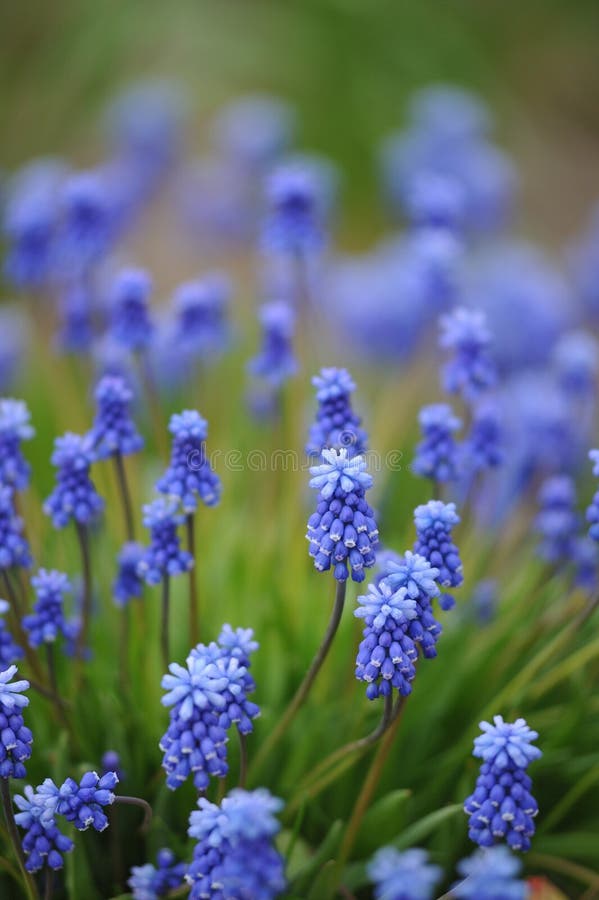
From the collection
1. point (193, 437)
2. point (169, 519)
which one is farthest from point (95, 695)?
point (193, 437)

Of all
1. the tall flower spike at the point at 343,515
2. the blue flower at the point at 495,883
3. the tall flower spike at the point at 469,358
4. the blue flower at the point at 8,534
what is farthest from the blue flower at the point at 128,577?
the blue flower at the point at 495,883

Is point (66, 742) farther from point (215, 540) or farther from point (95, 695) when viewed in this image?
point (215, 540)

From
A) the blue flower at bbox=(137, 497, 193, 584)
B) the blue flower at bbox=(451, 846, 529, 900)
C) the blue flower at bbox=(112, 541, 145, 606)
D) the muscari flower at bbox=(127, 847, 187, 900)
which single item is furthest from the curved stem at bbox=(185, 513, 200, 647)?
the blue flower at bbox=(451, 846, 529, 900)

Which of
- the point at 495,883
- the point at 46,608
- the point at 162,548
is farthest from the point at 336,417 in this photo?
the point at 495,883

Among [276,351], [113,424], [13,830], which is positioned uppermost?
[276,351]

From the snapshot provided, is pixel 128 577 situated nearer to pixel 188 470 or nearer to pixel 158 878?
pixel 188 470

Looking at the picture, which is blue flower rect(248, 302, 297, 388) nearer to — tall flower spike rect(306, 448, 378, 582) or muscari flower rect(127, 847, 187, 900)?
tall flower spike rect(306, 448, 378, 582)
